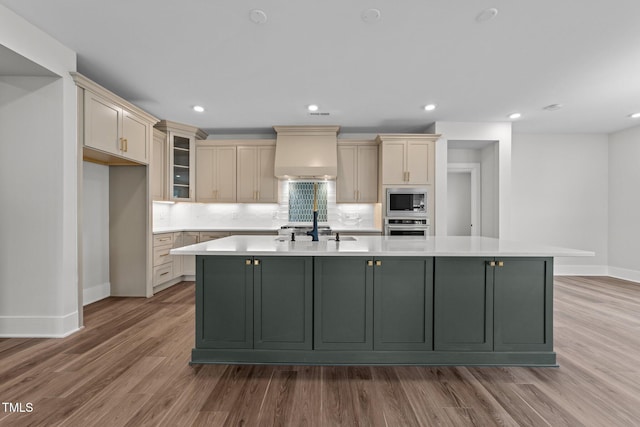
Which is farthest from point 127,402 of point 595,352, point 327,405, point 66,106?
point 595,352

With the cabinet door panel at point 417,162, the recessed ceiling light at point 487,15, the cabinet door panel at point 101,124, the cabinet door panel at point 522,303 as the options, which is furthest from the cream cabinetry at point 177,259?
the recessed ceiling light at point 487,15

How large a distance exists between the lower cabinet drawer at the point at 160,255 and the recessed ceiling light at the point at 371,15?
400 cm

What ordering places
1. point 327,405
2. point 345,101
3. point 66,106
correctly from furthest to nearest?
point 345,101, point 66,106, point 327,405

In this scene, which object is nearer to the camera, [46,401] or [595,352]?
[46,401]

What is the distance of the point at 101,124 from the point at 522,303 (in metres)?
4.40

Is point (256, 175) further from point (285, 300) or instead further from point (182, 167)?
point (285, 300)

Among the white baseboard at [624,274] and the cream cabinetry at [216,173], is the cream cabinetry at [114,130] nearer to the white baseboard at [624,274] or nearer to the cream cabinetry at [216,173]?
the cream cabinetry at [216,173]

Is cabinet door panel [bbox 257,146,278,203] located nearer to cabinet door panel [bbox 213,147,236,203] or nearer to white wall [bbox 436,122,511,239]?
cabinet door panel [bbox 213,147,236,203]

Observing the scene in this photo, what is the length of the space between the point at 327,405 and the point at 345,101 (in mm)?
3654

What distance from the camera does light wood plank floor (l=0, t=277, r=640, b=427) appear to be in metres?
1.76

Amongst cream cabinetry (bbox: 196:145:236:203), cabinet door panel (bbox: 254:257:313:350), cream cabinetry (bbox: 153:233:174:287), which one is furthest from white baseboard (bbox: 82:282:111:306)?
cabinet door panel (bbox: 254:257:313:350)

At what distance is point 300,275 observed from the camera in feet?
7.76

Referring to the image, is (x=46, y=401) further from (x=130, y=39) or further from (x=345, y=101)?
(x=345, y=101)

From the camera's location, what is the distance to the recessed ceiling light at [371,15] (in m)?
2.37
